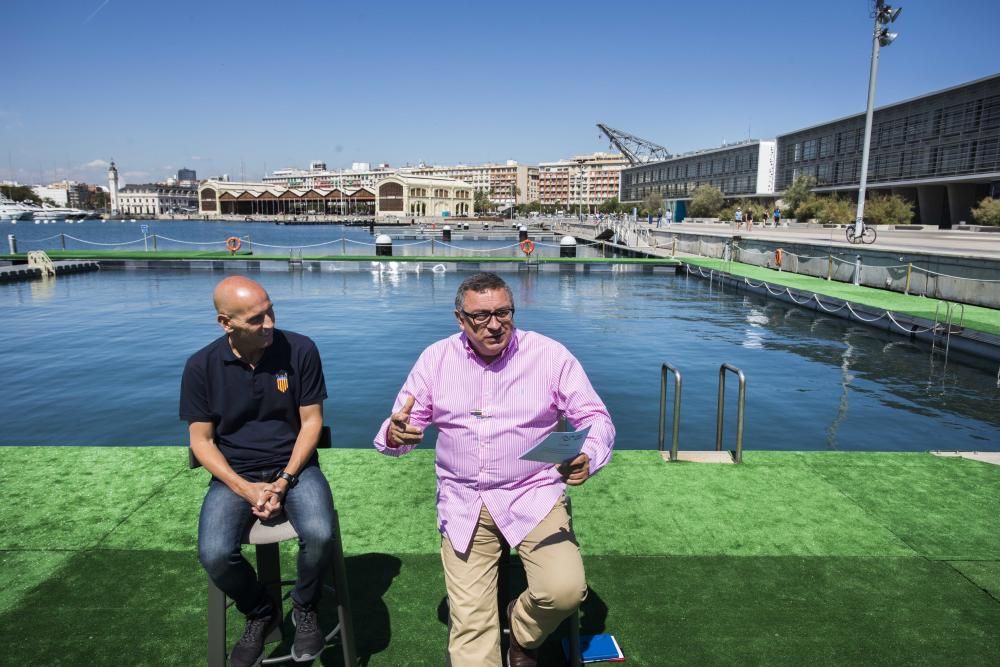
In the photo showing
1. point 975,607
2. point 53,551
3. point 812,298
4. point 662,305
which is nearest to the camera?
point 975,607

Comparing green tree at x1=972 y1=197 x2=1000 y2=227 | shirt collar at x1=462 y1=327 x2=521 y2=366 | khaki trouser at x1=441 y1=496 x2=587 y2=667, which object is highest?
green tree at x1=972 y1=197 x2=1000 y2=227

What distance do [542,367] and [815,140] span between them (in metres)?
87.1

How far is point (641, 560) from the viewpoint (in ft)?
13.3

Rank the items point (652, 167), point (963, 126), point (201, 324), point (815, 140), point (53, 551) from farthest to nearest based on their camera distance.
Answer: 1. point (652, 167)
2. point (815, 140)
3. point (963, 126)
4. point (201, 324)
5. point (53, 551)

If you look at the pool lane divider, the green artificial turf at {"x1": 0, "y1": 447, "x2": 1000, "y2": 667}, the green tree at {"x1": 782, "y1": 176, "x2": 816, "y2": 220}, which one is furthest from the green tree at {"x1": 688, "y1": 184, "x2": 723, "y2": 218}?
the green artificial turf at {"x1": 0, "y1": 447, "x2": 1000, "y2": 667}

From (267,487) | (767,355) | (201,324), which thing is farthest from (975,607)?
(201,324)

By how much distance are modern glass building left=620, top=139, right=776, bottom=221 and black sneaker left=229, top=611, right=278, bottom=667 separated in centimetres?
8650

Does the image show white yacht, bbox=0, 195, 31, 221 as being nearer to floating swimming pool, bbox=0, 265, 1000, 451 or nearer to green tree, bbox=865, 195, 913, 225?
floating swimming pool, bbox=0, 265, 1000, 451

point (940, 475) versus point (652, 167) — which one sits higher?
point (652, 167)

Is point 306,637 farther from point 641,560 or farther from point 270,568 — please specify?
point 641,560

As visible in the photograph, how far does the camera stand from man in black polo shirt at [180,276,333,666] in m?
2.89

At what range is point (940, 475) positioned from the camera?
5445mm

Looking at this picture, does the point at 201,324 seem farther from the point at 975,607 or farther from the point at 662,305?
the point at 975,607

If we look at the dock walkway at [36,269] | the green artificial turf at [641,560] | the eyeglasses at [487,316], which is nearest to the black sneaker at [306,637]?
the green artificial turf at [641,560]
